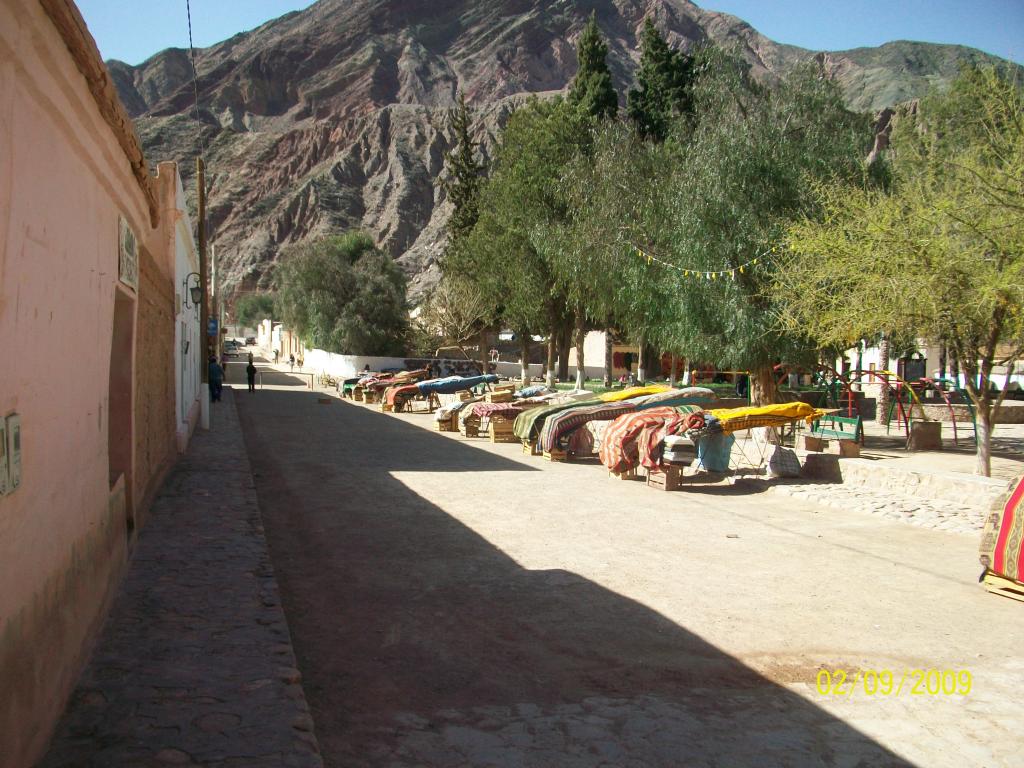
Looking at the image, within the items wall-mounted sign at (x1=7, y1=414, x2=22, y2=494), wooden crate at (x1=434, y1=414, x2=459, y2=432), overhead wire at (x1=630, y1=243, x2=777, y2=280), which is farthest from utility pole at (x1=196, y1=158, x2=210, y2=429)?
wall-mounted sign at (x1=7, y1=414, x2=22, y2=494)

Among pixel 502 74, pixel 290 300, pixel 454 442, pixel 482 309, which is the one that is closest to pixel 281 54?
pixel 502 74

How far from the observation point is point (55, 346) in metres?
3.89

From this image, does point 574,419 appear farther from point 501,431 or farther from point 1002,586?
point 1002,586

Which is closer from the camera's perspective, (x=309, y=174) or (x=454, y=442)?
(x=454, y=442)

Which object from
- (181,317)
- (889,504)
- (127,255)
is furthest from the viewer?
(181,317)

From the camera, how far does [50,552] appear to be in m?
3.76

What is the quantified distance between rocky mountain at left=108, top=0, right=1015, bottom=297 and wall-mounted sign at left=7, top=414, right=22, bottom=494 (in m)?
98.8

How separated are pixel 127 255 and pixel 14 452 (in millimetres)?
3667

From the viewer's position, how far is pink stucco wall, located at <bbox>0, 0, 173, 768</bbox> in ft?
10.1

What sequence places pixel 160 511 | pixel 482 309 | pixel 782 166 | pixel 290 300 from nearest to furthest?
pixel 160 511
pixel 782 166
pixel 482 309
pixel 290 300

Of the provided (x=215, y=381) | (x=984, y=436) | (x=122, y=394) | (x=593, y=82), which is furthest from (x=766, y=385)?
(x=215, y=381)

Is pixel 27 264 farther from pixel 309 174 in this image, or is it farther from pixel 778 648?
pixel 309 174

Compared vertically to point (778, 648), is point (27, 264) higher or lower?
higher

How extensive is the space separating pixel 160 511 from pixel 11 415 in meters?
5.87
